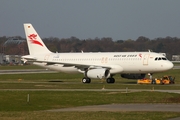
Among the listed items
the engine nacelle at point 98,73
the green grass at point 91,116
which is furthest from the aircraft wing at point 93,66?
the green grass at point 91,116

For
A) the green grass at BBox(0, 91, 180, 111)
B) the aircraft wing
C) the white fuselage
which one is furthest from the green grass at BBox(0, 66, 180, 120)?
the aircraft wing

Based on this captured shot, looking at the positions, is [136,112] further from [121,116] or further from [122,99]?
[122,99]

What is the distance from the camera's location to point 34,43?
250 feet

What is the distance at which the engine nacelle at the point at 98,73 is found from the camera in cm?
6550

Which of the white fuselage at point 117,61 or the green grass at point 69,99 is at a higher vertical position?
the white fuselage at point 117,61

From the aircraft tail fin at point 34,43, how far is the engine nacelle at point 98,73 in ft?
36.6

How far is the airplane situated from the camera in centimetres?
6506

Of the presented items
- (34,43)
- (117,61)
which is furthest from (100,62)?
(34,43)

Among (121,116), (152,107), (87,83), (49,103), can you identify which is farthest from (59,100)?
(87,83)

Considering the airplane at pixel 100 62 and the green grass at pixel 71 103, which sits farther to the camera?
the airplane at pixel 100 62

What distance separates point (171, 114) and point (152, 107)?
5086mm

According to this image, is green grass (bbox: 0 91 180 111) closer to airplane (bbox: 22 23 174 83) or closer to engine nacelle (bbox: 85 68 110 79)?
engine nacelle (bbox: 85 68 110 79)

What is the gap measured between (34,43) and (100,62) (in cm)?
1221

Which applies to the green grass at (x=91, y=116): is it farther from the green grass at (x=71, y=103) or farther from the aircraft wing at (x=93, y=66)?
the aircraft wing at (x=93, y=66)
